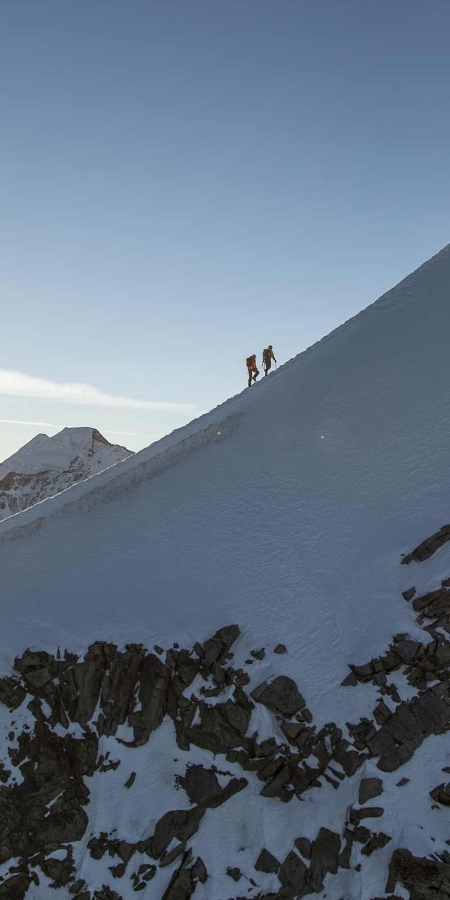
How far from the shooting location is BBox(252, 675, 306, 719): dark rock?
17.0 m

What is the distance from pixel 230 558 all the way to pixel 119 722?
7581mm

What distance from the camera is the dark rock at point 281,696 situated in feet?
55.7

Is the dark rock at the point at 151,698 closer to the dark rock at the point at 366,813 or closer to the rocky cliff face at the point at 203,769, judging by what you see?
the rocky cliff face at the point at 203,769

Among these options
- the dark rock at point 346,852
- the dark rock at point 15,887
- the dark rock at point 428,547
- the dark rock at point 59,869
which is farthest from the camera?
the dark rock at point 428,547

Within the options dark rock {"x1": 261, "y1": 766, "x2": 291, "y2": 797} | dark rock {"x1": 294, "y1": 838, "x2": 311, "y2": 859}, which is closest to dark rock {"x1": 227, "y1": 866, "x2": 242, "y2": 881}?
dark rock {"x1": 294, "y1": 838, "x2": 311, "y2": 859}

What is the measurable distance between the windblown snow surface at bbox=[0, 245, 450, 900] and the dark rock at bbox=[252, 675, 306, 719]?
14.2 inches

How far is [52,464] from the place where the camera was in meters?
106

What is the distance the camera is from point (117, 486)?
1176 inches

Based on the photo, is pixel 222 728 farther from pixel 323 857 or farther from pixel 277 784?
pixel 323 857

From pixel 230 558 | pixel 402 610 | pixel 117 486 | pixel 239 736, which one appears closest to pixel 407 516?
pixel 402 610

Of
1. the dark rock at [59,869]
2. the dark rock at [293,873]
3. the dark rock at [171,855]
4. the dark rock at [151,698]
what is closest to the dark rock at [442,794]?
the dark rock at [293,873]

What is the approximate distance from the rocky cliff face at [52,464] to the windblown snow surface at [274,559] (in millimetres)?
66675

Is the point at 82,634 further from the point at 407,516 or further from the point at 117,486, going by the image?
the point at 407,516

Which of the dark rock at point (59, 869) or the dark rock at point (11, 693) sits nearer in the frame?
the dark rock at point (59, 869)
